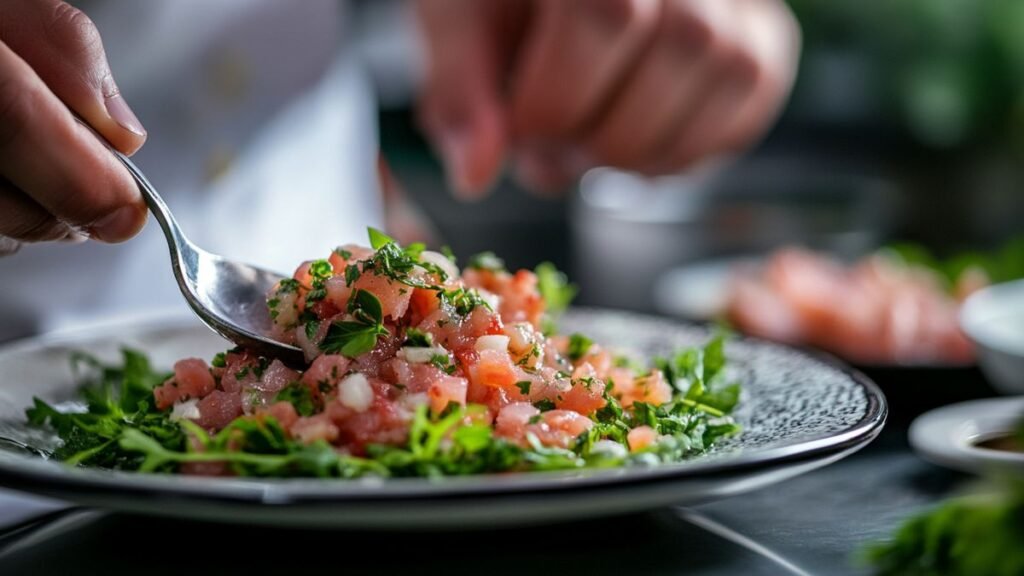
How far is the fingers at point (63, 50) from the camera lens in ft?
4.13

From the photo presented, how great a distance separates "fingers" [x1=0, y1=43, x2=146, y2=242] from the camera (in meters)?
1.14

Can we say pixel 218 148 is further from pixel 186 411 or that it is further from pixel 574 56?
pixel 186 411

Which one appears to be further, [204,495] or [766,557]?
[766,557]

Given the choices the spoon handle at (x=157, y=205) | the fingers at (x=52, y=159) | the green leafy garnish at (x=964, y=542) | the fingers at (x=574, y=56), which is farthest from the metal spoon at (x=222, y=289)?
the fingers at (x=574, y=56)

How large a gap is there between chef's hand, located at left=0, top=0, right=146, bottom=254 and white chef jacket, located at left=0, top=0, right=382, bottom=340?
3.47 feet

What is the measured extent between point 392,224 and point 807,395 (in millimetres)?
2459

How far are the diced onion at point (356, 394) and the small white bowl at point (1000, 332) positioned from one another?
3.89 ft

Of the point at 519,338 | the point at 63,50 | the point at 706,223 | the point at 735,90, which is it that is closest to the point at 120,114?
the point at 63,50

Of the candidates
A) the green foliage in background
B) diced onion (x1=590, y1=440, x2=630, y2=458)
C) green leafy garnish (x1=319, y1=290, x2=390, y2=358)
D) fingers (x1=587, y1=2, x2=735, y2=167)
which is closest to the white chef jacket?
fingers (x1=587, y1=2, x2=735, y2=167)

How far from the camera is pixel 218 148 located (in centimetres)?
275

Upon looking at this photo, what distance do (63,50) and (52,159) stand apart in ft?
0.53

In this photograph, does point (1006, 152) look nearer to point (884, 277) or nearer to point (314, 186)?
point (884, 277)

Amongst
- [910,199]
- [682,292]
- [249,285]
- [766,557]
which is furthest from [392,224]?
[910,199]

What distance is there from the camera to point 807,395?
1.58 meters
